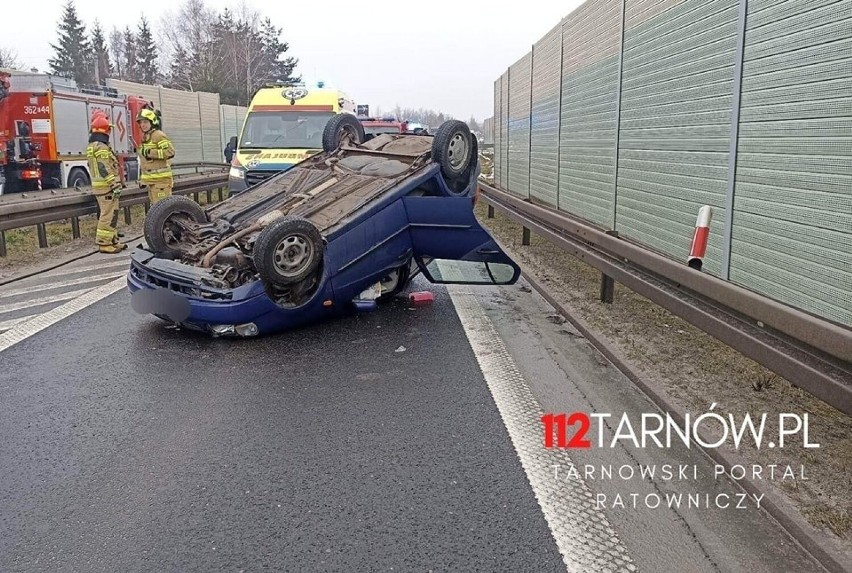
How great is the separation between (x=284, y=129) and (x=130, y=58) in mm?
73096

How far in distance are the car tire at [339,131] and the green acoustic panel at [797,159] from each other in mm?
5146

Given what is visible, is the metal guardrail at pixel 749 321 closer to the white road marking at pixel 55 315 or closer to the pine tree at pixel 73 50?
the white road marking at pixel 55 315

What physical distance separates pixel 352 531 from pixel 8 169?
17733 mm

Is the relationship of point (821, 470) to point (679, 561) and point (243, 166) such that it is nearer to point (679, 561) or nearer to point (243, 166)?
point (679, 561)

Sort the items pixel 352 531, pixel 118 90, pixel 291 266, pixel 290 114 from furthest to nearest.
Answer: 1. pixel 118 90
2. pixel 290 114
3. pixel 291 266
4. pixel 352 531

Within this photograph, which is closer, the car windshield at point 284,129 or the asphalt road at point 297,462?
the asphalt road at point 297,462

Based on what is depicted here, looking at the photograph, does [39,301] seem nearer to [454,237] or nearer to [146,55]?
[454,237]

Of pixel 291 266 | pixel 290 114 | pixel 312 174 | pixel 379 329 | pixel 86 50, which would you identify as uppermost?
pixel 86 50

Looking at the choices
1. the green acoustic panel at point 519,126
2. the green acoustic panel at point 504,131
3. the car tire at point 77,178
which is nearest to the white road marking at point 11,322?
the green acoustic panel at point 519,126

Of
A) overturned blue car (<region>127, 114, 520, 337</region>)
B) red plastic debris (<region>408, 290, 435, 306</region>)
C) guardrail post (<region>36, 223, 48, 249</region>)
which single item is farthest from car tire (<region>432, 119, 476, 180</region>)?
guardrail post (<region>36, 223, 48, 249</region>)

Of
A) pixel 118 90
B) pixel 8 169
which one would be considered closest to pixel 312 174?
pixel 8 169

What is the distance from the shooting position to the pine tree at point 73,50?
228 feet

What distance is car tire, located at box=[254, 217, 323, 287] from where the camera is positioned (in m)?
5.85

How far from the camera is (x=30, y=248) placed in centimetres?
1130
